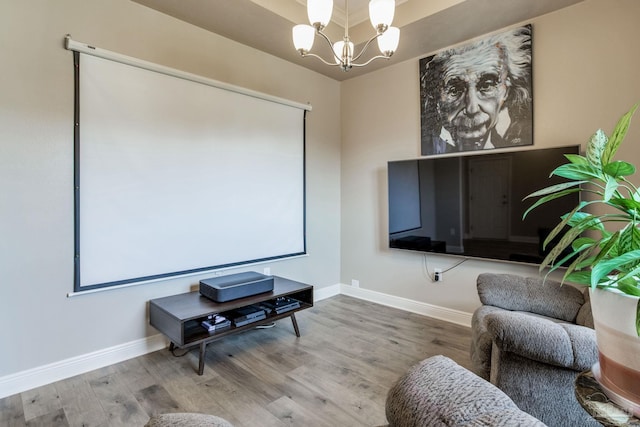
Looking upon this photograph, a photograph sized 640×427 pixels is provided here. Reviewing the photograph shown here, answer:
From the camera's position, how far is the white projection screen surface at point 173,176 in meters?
2.43

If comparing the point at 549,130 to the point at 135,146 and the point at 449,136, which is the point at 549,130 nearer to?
the point at 449,136

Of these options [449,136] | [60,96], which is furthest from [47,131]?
[449,136]

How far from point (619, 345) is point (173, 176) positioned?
9.48 feet

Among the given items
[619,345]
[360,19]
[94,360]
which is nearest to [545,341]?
[619,345]

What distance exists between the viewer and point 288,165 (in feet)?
12.2

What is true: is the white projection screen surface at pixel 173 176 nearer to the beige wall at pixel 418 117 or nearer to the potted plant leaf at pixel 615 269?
the beige wall at pixel 418 117

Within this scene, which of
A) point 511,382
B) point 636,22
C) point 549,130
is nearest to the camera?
point 511,382

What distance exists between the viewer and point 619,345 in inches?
Answer: 32.4

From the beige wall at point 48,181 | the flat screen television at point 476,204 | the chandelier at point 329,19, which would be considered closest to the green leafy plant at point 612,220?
the chandelier at point 329,19

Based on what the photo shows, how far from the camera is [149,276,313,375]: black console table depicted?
7.61ft

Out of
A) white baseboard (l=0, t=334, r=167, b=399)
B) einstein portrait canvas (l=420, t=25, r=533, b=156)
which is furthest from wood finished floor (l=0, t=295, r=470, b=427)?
einstein portrait canvas (l=420, t=25, r=533, b=156)

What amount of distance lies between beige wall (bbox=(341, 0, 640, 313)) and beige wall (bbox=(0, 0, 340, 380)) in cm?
226

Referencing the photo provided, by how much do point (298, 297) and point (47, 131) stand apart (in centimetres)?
234

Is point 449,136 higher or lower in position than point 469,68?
lower
